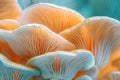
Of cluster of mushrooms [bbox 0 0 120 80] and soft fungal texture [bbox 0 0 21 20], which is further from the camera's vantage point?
soft fungal texture [bbox 0 0 21 20]

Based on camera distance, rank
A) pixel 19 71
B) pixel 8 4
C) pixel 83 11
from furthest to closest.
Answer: pixel 83 11 < pixel 8 4 < pixel 19 71

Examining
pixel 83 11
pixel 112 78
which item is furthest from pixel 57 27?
pixel 83 11

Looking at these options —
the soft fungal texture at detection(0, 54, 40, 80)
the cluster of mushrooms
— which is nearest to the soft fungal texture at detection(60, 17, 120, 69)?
the cluster of mushrooms

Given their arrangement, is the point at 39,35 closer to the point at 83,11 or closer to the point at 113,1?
the point at 83,11

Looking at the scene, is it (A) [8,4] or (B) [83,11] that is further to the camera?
(B) [83,11]

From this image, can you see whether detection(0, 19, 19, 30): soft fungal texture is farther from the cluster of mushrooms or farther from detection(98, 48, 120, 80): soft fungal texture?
detection(98, 48, 120, 80): soft fungal texture

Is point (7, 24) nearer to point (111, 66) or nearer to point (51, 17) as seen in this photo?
point (51, 17)

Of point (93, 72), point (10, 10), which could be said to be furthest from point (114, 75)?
point (10, 10)
